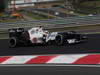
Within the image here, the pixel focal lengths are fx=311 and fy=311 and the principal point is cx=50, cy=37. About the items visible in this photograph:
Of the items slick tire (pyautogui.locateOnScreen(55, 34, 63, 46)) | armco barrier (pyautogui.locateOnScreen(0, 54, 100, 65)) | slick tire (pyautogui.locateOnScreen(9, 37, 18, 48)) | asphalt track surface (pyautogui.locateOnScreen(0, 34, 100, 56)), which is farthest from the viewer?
slick tire (pyautogui.locateOnScreen(9, 37, 18, 48))

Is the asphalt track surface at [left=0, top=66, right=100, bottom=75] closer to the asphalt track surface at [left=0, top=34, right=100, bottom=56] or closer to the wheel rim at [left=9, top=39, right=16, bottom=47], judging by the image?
the asphalt track surface at [left=0, top=34, right=100, bottom=56]

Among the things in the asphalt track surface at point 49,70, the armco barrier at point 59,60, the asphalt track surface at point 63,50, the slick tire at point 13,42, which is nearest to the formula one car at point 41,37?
the slick tire at point 13,42

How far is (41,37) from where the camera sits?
51.4 ft

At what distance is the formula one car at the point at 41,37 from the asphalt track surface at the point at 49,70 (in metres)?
6.30

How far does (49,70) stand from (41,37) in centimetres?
776

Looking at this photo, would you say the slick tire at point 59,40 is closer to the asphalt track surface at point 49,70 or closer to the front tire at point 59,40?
the front tire at point 59,40

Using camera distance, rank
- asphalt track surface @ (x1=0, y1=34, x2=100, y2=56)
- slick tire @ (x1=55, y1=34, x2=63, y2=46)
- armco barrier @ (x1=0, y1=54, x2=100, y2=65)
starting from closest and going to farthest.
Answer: armco barrier @ (x1=0, y1=54, x2=100, y2=65) < asphalt track surface @ (x1=0, y1=34, x2=100, y2=56) < slick tire @ (x1=55, y1=34, x2=63, y2=46)

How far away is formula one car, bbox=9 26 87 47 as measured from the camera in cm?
1484

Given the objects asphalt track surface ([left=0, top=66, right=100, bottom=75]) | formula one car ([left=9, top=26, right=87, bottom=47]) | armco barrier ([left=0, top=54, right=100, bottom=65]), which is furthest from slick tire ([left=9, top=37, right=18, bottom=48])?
asphalt track surface ([left=0, top=66, right=100, bottom=75])

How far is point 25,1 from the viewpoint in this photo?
120m

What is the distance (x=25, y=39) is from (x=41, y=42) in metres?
1.08

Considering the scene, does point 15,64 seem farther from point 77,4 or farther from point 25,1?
point 25,1

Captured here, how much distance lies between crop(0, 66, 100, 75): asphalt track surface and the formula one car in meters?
6.30

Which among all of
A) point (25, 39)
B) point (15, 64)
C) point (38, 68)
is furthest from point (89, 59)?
point (25, 39)
